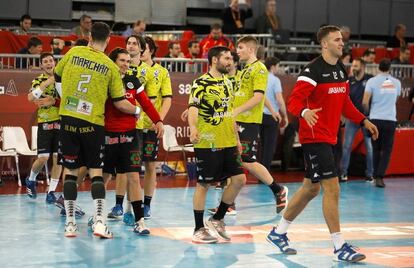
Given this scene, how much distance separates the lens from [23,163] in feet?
44.7

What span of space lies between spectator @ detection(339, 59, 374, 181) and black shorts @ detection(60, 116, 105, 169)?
7.14m

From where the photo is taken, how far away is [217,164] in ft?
27.9

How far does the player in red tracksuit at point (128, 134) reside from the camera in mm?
8742

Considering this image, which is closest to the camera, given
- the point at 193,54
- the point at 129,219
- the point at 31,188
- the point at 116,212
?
the point at 129,219

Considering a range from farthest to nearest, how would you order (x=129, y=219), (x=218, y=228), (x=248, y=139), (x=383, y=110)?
(x=383, y=110) < (x=248, y=139) < (x=129, y=219) < (x=218, y=228)

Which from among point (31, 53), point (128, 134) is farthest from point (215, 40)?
point (128, 134)

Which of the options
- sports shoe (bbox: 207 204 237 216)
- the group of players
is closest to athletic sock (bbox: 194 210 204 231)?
the group of players

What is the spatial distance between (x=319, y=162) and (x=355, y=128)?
23.8 feet

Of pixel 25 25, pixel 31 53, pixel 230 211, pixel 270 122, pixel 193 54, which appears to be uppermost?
pixel 25 25

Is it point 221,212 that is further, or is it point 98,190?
point 221,212

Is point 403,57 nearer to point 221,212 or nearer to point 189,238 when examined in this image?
point 221,212

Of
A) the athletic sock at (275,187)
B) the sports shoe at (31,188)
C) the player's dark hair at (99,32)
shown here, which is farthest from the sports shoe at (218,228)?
the sports shoe at (31,188)

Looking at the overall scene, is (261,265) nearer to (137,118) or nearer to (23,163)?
(137,118)

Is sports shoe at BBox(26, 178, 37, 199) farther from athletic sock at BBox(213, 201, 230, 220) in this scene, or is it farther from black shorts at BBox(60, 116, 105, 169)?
athletic sock at BBox(213, 201, 230, 220)
